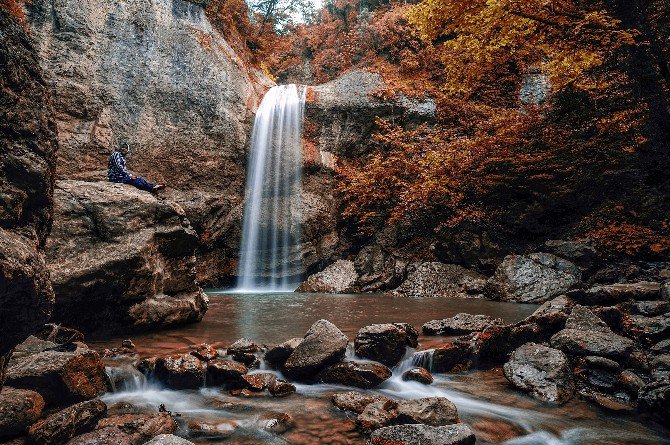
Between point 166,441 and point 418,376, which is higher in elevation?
point 166,441

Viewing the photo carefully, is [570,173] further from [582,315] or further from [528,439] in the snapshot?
[528,439]

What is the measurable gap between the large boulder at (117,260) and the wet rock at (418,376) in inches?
173

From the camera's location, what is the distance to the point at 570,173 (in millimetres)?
10641

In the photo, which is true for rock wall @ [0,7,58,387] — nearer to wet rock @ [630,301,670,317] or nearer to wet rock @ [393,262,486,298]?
wet rock @ [630,301,670,317]

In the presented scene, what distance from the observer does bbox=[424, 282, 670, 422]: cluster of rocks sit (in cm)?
379

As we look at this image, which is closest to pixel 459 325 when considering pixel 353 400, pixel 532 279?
pixel 353 400

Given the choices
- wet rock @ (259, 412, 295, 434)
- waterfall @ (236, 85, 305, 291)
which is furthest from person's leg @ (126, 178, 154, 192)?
wet rock @ (259, 412, 295, 434)

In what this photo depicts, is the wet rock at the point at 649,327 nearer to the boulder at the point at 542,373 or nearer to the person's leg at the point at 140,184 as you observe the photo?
the boulder at the point at 542,373

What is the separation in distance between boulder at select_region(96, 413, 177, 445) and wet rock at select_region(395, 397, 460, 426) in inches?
80.4

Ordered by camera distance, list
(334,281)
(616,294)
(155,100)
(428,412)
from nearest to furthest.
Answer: (428,412), (616,294), (334,281), (155,100)

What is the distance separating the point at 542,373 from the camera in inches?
161

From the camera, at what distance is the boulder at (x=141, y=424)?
2.99 metres

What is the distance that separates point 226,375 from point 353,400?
1.58 metres

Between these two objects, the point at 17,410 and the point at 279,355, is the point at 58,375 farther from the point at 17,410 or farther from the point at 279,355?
the point at 279,355
